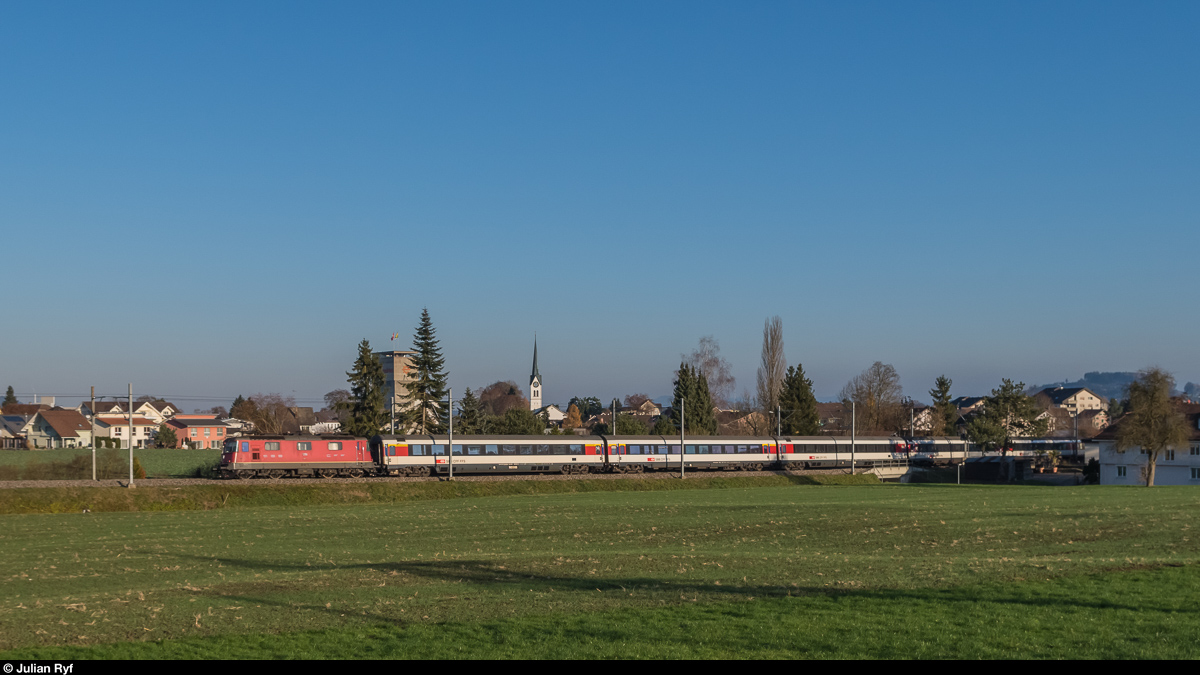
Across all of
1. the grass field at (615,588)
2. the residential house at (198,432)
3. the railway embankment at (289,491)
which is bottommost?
the residential house at (198,432)

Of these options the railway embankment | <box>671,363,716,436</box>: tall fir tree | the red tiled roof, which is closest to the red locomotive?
the railway embankment

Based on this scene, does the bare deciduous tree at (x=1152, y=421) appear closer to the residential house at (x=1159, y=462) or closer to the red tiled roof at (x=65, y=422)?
the residential house at (x=1159, y=462)

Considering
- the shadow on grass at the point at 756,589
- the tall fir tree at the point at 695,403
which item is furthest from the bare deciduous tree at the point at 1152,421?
the shadow on grass at the point at 756,589

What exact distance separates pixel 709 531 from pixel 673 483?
3378cm

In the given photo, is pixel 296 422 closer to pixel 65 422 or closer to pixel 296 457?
pixel 65 422

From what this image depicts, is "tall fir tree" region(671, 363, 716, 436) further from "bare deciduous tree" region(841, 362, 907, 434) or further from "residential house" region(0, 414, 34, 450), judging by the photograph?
"residential house" region(0, 414, 34, 450)

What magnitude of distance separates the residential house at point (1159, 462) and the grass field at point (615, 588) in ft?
157

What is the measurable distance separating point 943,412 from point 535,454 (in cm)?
7595

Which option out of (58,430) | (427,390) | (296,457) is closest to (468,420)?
(427,390)

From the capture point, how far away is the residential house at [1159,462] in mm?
79812

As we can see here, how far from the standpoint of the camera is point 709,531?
3391 cm

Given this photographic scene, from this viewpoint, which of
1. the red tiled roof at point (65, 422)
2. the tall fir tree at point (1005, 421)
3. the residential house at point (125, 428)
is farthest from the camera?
the residential house at point (125, 428)

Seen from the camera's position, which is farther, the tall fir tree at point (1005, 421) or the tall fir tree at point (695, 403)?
the tall fir tree at point (695, 403)
